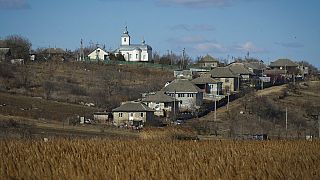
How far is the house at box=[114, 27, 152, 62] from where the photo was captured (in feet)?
492

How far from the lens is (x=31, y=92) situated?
273 feet

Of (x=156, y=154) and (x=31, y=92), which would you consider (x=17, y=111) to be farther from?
(x=156, y=154)

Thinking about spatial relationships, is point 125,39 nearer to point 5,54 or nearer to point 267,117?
point 5,54

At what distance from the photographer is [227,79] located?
104875 mm

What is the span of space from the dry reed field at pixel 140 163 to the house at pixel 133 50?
122865mm

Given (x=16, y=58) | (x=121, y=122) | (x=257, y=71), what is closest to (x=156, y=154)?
(x=121, y=122)

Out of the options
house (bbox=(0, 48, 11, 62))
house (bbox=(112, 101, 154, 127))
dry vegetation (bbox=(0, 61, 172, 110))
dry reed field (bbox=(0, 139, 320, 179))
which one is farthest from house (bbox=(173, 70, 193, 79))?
dry reed field (bbox=(0, 139, 320, 179))

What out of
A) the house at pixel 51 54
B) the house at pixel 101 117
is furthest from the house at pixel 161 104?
the house at pixel 51 54

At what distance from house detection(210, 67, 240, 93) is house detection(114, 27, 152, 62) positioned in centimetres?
4491

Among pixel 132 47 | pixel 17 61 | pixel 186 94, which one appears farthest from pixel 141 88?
pixel 132 47

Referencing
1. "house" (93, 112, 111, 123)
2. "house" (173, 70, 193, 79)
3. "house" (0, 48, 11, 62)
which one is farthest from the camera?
"house" (0, 48, 11, 62)

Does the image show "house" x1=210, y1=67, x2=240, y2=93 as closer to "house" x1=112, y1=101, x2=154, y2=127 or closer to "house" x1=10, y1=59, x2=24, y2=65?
"house" x1=112, y1=101, x2=154, y2=127

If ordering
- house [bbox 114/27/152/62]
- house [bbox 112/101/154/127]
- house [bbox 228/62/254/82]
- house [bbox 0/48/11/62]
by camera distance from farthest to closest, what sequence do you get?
house [bbox 114/27/152/62] < house [bbox 228/62/254/82] < house [bbox 0/48/11/62] < house [bbox 112/101/154/127]

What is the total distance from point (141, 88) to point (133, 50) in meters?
54.3
